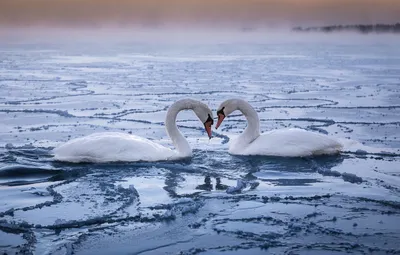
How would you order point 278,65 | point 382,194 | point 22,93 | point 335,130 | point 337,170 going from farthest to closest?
point 278,65 < point 22,93 < point 335,130 < point 337,170 < point 382,194

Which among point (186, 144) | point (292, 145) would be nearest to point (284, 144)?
point (292, 145)

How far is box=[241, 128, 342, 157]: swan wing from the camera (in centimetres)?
→ 947

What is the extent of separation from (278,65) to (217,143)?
22.0m

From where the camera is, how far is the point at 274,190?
7.69 metres

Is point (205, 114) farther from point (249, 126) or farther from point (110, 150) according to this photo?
point (110, 150)

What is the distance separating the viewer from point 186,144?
9.60 meters

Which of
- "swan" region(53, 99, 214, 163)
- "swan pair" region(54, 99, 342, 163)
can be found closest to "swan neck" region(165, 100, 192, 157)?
"swan pair" region(54, 99, 342, 163)

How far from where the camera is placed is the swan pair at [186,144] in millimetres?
9000

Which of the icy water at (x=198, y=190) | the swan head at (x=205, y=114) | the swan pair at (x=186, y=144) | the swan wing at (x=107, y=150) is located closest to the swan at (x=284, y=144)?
the swan pair at (x=186, y=144)

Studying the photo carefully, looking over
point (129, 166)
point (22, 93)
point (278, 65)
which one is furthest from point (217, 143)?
point (278, 65)

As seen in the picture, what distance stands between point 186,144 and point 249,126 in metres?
1.11

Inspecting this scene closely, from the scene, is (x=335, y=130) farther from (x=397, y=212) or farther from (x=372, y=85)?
(x=372, y=85)

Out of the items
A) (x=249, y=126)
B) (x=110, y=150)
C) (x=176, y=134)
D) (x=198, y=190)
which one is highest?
(x=249, y=126)

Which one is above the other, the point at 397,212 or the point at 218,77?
the point at 218,77
